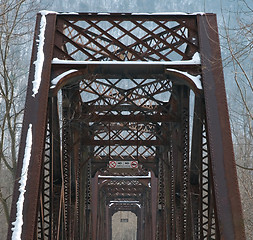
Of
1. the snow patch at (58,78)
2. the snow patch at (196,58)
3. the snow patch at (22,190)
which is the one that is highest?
the snow patch at (196,58)

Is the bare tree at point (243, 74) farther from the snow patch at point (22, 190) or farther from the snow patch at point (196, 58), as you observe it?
the snow patch at point (22, 190)

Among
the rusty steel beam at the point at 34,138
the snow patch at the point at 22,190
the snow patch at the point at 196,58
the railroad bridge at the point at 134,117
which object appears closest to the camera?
the snow patch at the point at 22,190

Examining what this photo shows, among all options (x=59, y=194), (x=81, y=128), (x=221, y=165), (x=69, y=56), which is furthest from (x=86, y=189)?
(x=221, y=165)

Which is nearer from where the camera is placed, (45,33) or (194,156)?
(45,33)

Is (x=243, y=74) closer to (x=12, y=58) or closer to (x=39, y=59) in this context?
(x=39, y=59)

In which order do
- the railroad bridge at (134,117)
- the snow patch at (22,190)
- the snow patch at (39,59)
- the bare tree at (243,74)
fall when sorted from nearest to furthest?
the snow patch at (22,190) < the bare tree at (243,74) < the railroad bridge at (134,117) < the snow patch at (39,59)

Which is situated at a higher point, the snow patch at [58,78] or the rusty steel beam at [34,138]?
the snow patch at [58,78]

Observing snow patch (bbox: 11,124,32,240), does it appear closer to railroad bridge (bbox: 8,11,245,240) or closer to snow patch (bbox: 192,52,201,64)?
railroad bridge (bbox: 8,11,245,240)

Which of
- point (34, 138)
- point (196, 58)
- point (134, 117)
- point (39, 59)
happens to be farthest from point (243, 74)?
point (134, 117)

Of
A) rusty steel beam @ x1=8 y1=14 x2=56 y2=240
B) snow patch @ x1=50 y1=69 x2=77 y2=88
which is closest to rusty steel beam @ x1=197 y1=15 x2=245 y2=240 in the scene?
snow patch @ x1=50 y1=69 x2=77 y2=88

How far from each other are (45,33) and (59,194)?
3754 mm

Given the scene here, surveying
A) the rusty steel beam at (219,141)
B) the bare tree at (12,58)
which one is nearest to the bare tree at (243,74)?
the rusty steel beam at (219,141)

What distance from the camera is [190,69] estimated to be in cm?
888

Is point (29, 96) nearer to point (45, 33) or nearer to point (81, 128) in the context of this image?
point (45, 33)
